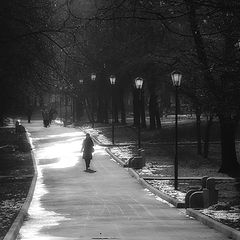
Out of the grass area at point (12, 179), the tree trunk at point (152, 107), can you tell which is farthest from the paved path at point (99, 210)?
the tree trunk at point (152, 107)

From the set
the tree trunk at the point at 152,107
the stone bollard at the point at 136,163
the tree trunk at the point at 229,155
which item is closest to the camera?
the tree trunk at the point at 229,155

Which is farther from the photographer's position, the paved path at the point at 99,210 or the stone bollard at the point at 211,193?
the stone bollard at the point at 211,193

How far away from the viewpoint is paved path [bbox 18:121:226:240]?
13086 mm

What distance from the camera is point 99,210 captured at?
18.0 m

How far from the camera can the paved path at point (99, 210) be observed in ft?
42.9

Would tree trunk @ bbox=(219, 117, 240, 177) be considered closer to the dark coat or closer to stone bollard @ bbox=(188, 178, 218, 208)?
the dark coat

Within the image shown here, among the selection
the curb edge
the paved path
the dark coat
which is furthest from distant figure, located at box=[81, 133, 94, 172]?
the curb edge

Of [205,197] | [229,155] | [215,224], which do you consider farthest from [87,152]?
[215,224]

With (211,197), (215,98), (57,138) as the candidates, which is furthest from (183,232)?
(57,138)

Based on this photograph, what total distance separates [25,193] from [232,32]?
10407 mm

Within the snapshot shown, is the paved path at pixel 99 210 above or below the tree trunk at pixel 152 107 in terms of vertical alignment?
below

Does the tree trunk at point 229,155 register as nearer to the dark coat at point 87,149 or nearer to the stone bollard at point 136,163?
the stone bollard at point 136,163

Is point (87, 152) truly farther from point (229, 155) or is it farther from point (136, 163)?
point (229, 155)

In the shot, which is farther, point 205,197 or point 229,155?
point 229,155
